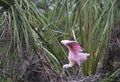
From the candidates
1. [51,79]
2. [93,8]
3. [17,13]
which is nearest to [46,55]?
[51,79]

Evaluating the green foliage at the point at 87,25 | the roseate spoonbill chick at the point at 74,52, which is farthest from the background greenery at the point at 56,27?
the roseate spoonbill chick at the point at 74,52

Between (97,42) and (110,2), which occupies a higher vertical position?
(110,2)

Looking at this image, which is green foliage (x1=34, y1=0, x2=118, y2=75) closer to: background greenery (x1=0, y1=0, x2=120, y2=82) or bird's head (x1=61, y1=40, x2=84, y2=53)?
background greenery (x1=0, y1=0, x2=120, y2=82)

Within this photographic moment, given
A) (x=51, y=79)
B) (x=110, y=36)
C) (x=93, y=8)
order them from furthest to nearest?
1. (x=93, y=8)
2. (x=110, y=36)
3. (x=51, y=79)

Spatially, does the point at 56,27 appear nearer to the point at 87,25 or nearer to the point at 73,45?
the point at 87,25

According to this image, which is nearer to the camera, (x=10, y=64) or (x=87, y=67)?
(x=10, y=64)

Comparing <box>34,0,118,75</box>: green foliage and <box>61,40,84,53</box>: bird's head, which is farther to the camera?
<box>34,0,118,75</box>: green foliage

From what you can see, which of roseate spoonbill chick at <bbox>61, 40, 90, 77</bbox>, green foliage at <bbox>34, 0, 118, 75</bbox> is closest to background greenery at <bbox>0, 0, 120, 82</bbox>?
green foliage at <bbox>34, 0, 118, 75</bbox>

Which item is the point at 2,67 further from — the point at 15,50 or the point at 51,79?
the point at 51,79

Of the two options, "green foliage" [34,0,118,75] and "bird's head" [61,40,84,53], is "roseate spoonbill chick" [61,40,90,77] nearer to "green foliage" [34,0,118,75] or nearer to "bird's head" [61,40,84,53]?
"bird's head" [61,40,84,53]

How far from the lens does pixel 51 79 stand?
2.21 m

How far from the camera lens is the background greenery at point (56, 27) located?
2227 mm

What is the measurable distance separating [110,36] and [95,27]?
0.11 meters

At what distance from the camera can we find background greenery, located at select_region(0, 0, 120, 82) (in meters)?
2.23
